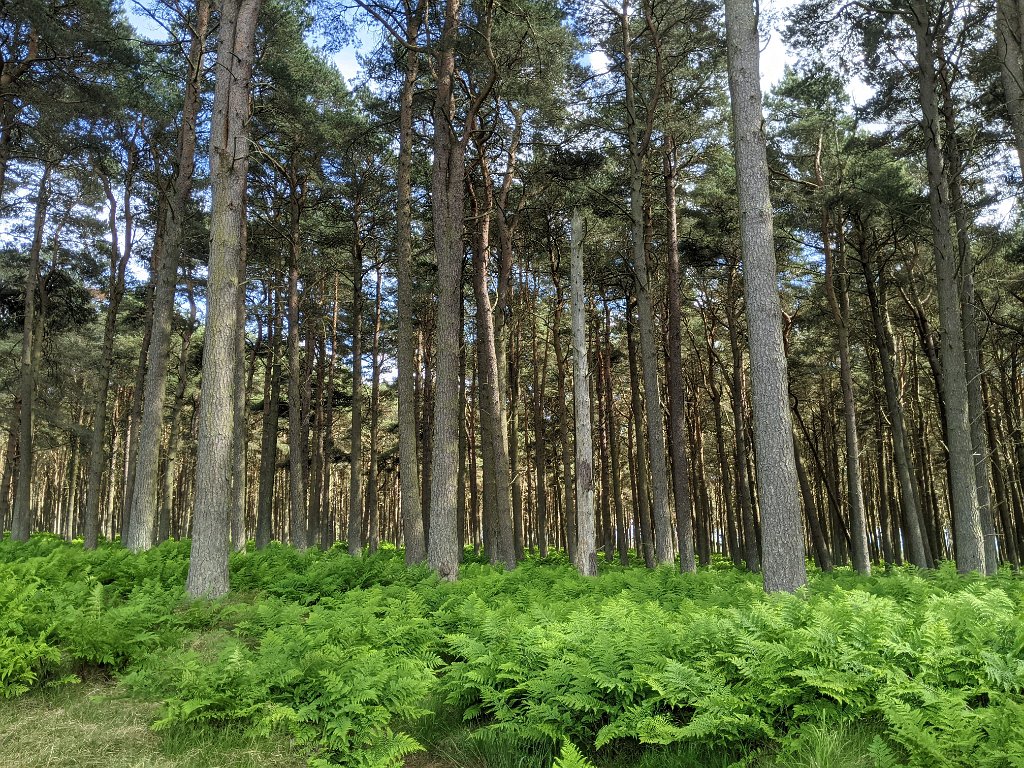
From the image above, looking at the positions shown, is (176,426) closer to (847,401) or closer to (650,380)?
(650,380)

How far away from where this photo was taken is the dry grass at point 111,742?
445 cm

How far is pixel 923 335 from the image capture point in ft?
56.2

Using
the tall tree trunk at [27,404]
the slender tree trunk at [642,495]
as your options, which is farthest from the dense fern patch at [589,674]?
the tall tree trunk at [27,404]

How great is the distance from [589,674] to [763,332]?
475 centimetres

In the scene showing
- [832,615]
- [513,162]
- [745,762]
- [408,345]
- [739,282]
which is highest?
[513,162]

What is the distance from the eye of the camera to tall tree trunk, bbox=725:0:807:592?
7.34m

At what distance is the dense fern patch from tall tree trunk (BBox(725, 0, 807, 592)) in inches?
31.8

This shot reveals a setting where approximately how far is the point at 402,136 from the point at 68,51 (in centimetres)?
833

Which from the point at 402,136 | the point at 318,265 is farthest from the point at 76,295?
the point at 402,136

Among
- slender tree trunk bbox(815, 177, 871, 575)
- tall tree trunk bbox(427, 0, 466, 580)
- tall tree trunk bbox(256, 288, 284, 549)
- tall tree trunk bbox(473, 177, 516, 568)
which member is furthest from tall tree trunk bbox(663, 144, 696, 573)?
tall tree trunk bbox(256, 288, 284, 549)

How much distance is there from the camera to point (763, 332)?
25.2 ft

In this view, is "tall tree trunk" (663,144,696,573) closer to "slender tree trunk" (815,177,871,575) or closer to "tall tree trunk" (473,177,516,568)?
"tall tree trunk" (473,177,516,568)

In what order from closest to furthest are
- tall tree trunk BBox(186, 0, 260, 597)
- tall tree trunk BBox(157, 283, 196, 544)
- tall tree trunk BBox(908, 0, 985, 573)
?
tall tree trunk BBox(186, 0, 260, 597) → tall tree trunk BBox(908, 0, 985, 573) → tall tree trunk BBox(157, 283, 196, 544)

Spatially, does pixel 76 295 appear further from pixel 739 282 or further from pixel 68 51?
pixel 739 282
